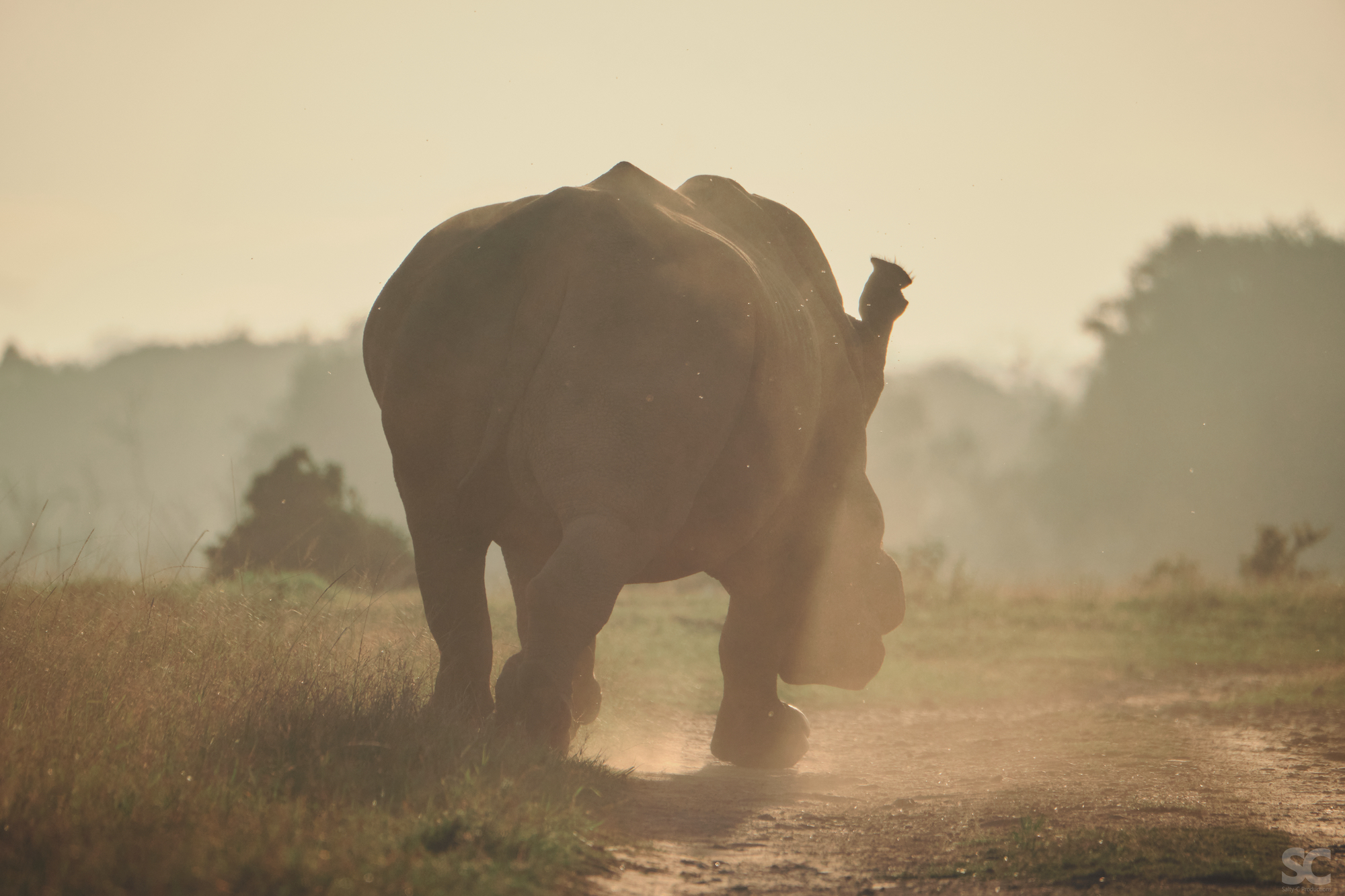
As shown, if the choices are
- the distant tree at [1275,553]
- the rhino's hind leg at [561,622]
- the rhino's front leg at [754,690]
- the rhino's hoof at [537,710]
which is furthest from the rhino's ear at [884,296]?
the distant tree at [1275,553]

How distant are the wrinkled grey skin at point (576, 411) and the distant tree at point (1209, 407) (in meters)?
47.2

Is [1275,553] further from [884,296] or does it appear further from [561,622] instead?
[561,622]

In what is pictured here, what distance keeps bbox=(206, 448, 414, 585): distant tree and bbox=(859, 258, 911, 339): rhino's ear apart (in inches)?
299

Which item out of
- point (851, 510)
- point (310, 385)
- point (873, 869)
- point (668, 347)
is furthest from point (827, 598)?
point (310, 385)

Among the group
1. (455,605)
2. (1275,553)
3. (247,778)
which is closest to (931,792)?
(455,605)

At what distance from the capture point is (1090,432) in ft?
192

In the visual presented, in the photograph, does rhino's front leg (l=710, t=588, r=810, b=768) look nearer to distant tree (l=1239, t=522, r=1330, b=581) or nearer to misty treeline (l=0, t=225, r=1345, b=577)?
Result: distant tree (l=1239, t=522, r=1330, b=581)

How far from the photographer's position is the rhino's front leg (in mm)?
6250

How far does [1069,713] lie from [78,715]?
24.4 ft

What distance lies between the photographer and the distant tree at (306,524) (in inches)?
539

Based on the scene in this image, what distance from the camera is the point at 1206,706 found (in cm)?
903

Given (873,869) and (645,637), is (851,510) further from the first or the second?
(645,637)

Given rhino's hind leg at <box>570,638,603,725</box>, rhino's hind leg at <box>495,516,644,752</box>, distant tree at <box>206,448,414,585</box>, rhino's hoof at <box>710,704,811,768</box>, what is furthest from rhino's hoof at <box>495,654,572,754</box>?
distant tree at <box>206,448,414,585</box>

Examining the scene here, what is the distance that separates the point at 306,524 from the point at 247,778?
11510 millimetres
